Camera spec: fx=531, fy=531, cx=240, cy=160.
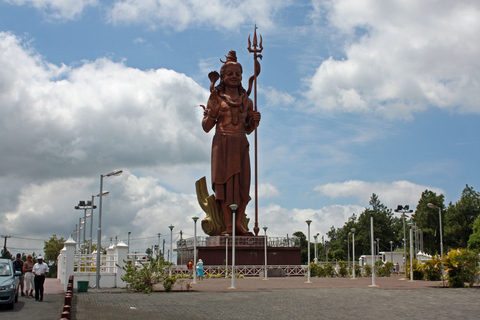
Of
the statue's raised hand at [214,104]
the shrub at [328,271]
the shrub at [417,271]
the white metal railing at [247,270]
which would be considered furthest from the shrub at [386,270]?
the statue's raised hand at [214,104]

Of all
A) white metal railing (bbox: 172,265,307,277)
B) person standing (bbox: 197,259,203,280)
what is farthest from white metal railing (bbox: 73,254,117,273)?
white metal railing (bbox: 172,265,307,277)

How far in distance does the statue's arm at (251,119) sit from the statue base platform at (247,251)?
7.55 meters

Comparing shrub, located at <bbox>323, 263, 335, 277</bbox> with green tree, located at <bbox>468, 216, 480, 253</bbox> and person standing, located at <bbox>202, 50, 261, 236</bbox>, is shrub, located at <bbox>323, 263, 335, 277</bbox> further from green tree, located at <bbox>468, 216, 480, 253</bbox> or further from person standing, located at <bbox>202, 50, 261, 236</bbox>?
green tree, located at <bbox>468, 216, 480, 253</bbox>

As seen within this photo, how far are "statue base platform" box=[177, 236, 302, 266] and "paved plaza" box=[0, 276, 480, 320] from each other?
12.5 meters

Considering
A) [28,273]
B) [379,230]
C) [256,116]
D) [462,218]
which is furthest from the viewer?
[379,230]

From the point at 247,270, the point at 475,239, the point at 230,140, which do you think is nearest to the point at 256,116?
the point at 230,140

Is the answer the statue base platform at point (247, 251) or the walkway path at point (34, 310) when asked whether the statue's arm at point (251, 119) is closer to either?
the statue base platform at point (247, 251)

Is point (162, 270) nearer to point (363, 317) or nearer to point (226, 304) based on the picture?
point (226, 304)

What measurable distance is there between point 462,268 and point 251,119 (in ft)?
59.2

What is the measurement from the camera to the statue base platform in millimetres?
33812

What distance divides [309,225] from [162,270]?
8.83 meters

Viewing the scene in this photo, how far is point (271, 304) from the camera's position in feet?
52.9

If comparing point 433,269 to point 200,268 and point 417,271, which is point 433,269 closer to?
point 417,271

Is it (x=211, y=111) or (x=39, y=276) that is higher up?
(x=211, y=111)
